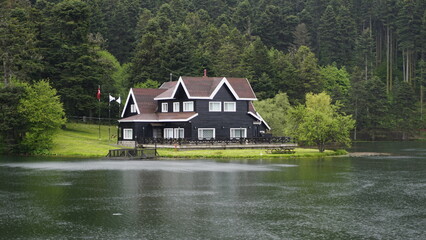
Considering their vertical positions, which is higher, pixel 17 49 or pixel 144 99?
pixel 17 49

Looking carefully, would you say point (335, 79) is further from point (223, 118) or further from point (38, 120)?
point (38, 120)

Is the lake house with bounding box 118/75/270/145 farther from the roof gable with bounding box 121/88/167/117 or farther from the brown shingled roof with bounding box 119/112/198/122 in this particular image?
the roof gable with bounding box 121/88/167/117

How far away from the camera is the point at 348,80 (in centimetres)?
13725

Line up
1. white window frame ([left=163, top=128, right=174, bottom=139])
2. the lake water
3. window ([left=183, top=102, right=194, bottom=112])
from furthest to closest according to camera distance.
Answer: white window frame ([left=163, top=128, right=174, bottom=139]) → window ([left=183, top=102, right=194, bottom=112]) → the lake water

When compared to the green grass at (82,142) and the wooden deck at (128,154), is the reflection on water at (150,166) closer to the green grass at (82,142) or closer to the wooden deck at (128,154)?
the wooden deck at (128,154)

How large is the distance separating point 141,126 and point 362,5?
377 feet

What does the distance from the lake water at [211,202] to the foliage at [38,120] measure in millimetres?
17224

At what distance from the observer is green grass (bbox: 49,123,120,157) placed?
70.4 meters

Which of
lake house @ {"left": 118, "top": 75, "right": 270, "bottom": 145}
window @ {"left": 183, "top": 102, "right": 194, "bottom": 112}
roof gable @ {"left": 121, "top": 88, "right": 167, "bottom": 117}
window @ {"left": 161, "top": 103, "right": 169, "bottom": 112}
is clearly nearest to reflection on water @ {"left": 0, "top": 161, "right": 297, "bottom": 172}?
lake house @ {"left": 118, "top": 75, "right": 270, "bottom": 145}

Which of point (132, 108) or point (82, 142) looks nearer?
point (82, 142)

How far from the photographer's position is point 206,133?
3061 inches

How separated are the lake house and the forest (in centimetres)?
1743

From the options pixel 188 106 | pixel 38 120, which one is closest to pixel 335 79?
pixel 188 106

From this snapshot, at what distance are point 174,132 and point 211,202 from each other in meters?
46.6
